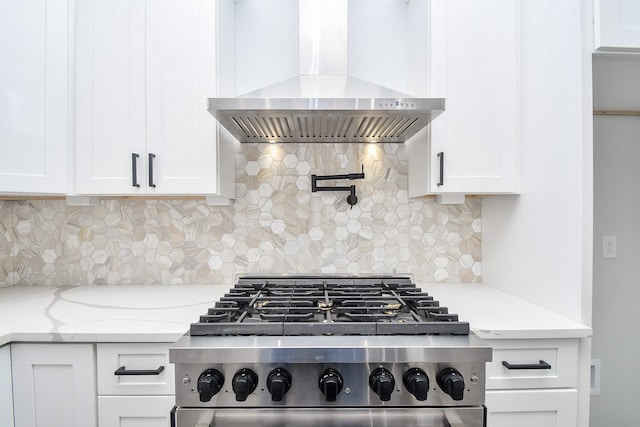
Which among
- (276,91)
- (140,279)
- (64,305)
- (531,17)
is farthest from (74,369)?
(531,17)

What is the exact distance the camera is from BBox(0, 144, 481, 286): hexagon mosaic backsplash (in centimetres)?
179

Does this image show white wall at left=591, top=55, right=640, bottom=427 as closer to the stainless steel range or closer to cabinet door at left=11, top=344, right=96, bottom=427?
the stainless steel range

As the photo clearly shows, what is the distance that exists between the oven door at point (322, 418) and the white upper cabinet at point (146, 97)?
2.85 feet

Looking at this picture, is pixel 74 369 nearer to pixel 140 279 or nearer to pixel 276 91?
pixel 140 279

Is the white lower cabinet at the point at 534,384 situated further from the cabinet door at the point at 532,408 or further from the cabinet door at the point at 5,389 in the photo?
the cabinet door at the point at 5,389

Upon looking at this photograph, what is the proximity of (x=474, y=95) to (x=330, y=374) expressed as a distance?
1.28 m

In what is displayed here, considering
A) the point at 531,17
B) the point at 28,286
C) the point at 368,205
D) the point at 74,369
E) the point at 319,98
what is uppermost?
the point at 531,17

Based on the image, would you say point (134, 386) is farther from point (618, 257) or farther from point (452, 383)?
point (618, 257)

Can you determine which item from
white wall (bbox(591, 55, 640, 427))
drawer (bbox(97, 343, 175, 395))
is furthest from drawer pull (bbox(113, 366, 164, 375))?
white wall (bbox(591, 55, 640, 427))

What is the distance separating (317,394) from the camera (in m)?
0.93

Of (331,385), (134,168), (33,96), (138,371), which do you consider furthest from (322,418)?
(33,96)

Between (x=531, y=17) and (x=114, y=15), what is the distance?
1.79 metres

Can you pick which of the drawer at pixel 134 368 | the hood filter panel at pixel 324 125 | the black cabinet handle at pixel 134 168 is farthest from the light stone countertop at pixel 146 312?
the hood filter panel at pixel 324 125

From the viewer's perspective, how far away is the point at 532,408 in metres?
1.14
